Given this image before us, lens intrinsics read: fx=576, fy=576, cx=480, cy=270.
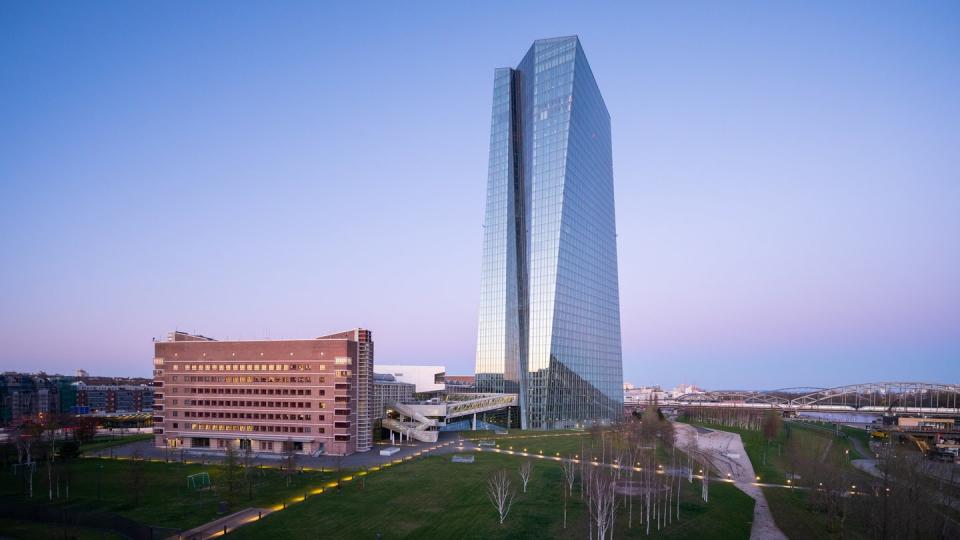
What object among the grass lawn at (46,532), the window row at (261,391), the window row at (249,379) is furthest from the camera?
the window row at (249,379)

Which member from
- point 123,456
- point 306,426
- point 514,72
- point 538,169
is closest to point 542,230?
point 538,169

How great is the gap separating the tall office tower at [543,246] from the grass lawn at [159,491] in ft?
275

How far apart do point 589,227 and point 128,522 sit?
13780 cm

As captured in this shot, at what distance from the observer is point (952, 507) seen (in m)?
60.7

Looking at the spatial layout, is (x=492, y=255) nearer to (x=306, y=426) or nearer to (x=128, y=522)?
(x=306, y=426)

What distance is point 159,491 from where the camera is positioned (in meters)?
65.0

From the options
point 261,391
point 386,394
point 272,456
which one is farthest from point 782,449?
point 261,391

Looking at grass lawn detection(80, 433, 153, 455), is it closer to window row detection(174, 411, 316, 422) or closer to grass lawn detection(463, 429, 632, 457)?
window row detection(174, 411, 316, 422)

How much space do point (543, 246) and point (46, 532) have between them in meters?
116

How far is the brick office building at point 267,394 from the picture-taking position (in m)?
95.3

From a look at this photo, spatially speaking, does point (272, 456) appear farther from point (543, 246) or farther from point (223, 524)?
point (543, 246)

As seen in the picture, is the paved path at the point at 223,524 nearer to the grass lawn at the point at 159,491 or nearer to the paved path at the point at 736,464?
the grass lawn at the point at 159,491

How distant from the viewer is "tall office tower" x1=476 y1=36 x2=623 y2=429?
5871 inches

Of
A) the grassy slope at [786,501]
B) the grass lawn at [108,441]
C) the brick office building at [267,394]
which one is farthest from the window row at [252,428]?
the grassy slope at [786,501]
